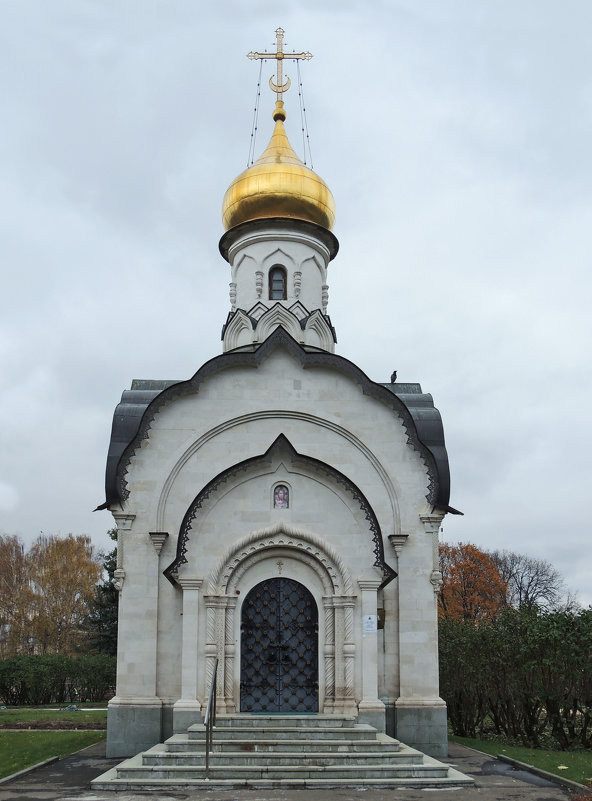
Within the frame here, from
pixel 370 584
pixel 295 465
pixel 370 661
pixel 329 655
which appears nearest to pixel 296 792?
pixel 370 661

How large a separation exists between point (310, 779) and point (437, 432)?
5.88 metres

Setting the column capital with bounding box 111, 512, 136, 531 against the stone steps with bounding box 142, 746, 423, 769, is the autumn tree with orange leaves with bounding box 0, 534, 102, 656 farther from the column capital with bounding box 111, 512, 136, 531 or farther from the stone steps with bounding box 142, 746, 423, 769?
the stone steps with bounding box 142, 746, 423, 769

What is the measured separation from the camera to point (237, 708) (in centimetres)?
1152

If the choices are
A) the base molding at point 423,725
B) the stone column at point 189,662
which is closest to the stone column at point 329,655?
the base molding at point 423,725

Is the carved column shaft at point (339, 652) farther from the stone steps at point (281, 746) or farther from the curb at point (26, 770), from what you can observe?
the curb at point (26, 770)

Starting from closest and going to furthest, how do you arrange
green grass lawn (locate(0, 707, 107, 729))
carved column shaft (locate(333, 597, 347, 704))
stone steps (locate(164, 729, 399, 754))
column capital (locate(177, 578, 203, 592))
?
stone steps (locate(164, 729, 399, 754)), carved column shaft (locate(333, 597, 347, 704)), column capital (locate(177, 578, 203, 592)), green grass lawn (locate(0, 707, 107, 729))

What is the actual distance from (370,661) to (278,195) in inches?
373

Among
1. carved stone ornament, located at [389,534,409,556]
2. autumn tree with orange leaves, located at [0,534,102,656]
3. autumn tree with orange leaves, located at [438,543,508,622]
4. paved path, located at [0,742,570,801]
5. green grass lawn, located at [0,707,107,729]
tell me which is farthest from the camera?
autumn tree with orange leaves, located at [438,543,508,622]

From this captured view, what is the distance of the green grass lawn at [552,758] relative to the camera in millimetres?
9758

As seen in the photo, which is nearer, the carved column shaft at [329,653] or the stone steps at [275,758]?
the stone steps at [275,758]

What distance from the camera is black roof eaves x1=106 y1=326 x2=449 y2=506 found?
12461mm

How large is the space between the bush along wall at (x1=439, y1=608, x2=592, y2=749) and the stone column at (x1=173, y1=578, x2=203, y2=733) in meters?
4.83

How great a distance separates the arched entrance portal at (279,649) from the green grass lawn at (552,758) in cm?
290

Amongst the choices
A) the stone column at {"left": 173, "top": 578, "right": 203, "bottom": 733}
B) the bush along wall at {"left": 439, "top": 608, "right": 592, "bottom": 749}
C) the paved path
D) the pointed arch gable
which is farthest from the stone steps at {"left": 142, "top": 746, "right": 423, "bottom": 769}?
the bush along wall at {"left": 439, "top": 608, "right": 592, "bottom": 749}
